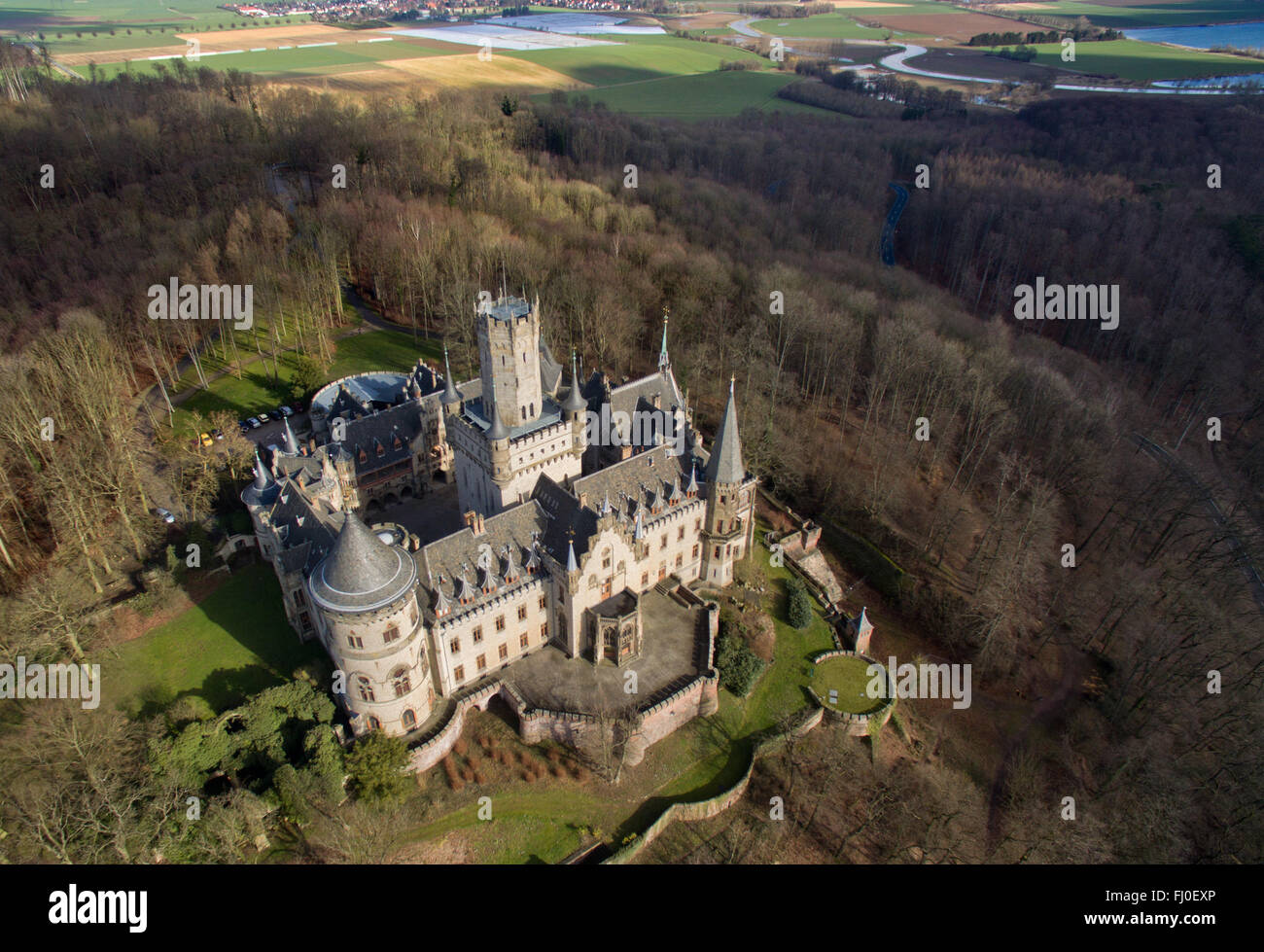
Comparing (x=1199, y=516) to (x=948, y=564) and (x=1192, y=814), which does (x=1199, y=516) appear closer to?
(x=948, y=564)

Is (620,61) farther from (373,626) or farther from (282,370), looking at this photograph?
(373,626)

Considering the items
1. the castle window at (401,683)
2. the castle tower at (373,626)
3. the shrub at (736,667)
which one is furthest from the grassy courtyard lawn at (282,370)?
the shrub at (736,667)

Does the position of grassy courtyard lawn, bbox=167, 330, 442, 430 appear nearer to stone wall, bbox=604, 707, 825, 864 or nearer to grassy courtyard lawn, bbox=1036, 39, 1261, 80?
stone wall, bbox=604, 707, 825, 864

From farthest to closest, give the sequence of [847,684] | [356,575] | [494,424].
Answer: [847,684] → [494,424] → [356,575]

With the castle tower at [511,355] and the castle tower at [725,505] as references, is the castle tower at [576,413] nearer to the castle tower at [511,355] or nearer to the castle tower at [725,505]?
the castle tower at [511,355]

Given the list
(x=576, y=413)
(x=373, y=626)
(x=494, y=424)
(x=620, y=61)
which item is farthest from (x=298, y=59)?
(x=373, y=626)

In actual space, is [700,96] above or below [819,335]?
above

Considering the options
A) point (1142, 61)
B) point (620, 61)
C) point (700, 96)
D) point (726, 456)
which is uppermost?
point (620, 61)
